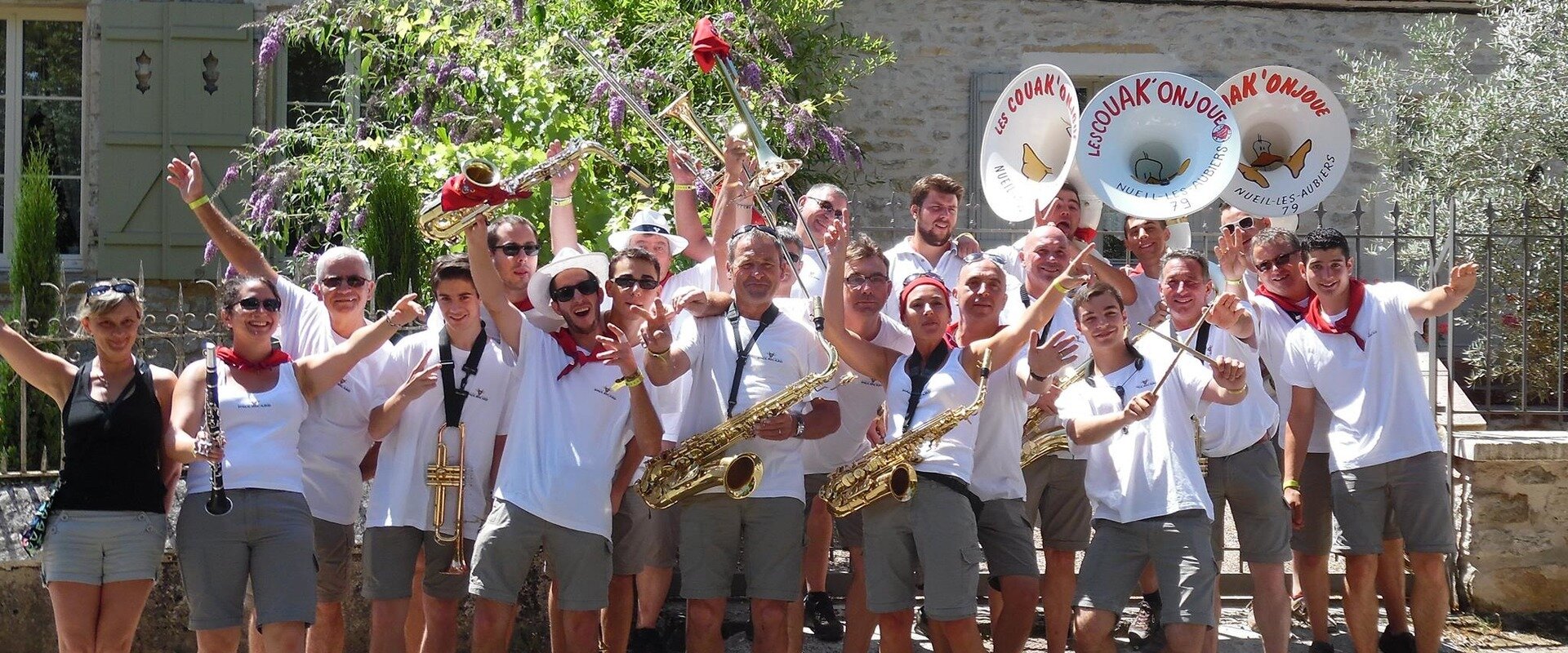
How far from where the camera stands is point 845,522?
5.72 meters

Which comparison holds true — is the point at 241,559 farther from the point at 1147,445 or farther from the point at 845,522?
the point at 1147,445

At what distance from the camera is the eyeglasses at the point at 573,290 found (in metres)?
5.05

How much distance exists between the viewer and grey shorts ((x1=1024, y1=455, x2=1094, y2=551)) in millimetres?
5730

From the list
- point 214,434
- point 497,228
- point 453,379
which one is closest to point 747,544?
point 453,379

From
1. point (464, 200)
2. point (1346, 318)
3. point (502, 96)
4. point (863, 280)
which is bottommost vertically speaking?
point (1346, 318)

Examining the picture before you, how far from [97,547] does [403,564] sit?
0.93 metres

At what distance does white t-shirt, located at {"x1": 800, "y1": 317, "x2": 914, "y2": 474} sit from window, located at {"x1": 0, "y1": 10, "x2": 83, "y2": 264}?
713 centimetres

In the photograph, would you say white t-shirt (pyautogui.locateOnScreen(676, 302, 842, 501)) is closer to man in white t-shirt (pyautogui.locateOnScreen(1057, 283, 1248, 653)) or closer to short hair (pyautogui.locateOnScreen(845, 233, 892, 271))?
short hair (pyautogui.locateOnScreen(845, 233, 892, 271))

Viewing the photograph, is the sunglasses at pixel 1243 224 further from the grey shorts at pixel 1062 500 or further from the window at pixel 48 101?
the window at pixel 48 101

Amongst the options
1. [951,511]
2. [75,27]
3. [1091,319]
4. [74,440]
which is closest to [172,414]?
[74,440]

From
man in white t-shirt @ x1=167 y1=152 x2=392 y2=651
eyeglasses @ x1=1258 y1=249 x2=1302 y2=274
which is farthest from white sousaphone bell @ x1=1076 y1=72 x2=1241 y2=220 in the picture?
man in white t-shirt @ x1=167 y1=152 x2=392 y2=651

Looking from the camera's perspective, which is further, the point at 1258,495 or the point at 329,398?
the point at 1258,495

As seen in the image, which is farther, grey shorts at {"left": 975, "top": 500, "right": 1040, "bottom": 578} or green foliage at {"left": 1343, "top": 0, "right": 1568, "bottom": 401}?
green foliage at {"left": 1343, "top": 0, "right": 1568, "bottom": 401}

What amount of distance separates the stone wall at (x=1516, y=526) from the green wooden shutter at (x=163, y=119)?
7663mm
